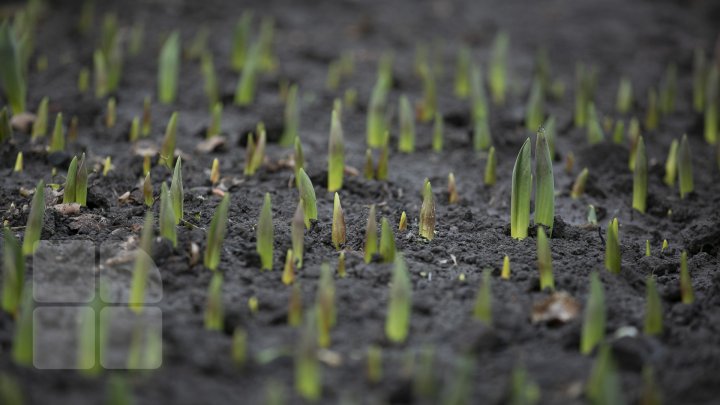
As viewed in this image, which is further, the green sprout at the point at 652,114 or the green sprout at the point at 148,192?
the green sprout at the point at 652,114

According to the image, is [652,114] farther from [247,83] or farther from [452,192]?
[247,83]

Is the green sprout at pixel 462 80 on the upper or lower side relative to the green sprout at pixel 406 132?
upper

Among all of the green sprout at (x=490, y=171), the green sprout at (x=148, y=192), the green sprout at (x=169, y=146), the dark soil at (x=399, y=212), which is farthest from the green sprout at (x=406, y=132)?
the green sprout at (x=148, y=192)

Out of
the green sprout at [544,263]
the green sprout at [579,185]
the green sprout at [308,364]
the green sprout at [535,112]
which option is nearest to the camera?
the green sprout at [308,364]

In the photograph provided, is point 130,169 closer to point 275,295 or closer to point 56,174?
point 56,174

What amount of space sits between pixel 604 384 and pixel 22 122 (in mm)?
2870

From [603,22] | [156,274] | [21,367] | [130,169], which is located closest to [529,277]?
[156,274]

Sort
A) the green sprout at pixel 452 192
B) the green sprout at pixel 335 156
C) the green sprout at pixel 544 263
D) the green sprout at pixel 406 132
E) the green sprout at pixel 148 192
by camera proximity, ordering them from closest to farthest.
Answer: the green sprout at pixel 544 263 → the green sprout at pixel 148 192 → the green sprout at pixel 335 156 → the green sprout at pixel 452 192 → the green sprout at pixel 406 132

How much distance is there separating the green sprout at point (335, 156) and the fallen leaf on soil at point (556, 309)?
1134 millimetres

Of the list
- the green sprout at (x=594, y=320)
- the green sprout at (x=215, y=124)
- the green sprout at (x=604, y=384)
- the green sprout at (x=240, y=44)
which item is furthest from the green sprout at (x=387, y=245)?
the green sprout at (x=240, y=44)

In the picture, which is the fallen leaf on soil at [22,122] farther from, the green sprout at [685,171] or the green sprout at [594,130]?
the green sprout at [685,171]

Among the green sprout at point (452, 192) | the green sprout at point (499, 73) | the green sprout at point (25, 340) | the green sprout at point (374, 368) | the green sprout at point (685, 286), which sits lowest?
the green sprout at point (374, 368)

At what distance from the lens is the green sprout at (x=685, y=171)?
3374 millimetres

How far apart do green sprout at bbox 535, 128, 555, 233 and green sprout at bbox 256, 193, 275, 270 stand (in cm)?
94
